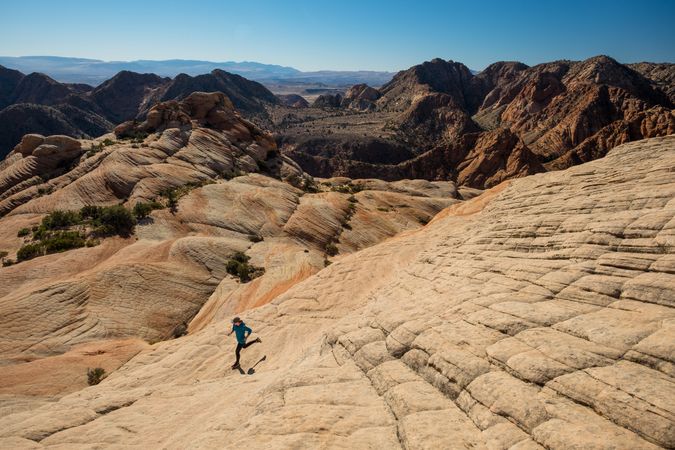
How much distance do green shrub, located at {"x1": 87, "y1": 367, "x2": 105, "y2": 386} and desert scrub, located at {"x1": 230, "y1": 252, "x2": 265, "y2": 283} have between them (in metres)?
11.4

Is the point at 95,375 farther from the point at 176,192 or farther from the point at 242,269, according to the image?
the point at 176,192

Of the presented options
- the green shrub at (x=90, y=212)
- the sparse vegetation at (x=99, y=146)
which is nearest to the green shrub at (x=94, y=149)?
the sparse vegetation at (x=99, y=146)

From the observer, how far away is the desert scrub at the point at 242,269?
28469 millimetres

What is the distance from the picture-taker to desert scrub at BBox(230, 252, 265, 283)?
2847 centimetres

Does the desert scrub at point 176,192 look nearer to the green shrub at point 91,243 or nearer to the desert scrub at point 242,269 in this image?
the green shrub at point 91,243

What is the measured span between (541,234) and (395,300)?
606cm

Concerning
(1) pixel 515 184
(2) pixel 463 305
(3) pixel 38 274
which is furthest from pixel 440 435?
(3) pixel 38 274

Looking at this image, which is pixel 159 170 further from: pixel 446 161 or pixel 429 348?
pixel 446 161

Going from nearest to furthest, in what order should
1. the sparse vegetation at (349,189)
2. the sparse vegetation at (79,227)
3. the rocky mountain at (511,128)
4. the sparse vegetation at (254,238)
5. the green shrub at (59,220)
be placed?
the sparse vegetation at (79,227) < the green shrub at (59,220) < the sparse vegetation at (254,238) < the sparse vegetation at (349,189) < the rocky mountain at (511,128)

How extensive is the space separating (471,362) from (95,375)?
1608 centimetres

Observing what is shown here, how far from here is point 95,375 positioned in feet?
57.0

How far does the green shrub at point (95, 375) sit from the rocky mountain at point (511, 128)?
273 ft

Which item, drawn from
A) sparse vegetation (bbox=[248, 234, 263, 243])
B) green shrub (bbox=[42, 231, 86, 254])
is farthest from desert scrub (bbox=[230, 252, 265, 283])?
green shrub (bbox=[42, 231, 86, 254])

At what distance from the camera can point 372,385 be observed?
10016 millimetres
